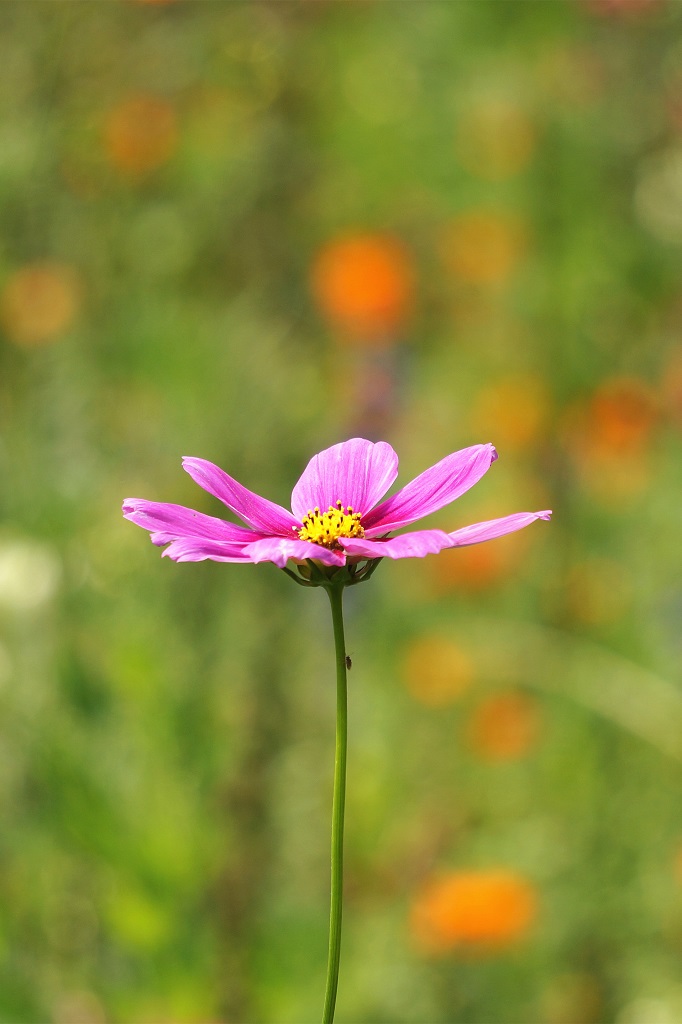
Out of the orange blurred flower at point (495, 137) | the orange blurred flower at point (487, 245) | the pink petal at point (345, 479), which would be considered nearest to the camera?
the pink petal at point (345, 479)

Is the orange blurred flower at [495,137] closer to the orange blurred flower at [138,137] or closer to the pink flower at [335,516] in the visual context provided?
the orange blurred flower at [138,137]

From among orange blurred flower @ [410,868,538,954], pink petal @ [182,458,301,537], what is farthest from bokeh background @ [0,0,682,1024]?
pink petal @ [182,458,301,537]

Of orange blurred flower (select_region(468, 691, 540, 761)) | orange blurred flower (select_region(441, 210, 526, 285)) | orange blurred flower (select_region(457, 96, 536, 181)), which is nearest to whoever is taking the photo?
orange blurred flower (select_region(468, 691, 540, 761))

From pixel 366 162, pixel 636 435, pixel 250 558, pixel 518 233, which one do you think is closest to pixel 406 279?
pixel 518 233

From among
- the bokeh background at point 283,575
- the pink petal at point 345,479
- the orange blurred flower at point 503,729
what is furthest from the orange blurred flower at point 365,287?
the pink petal at point 345,479

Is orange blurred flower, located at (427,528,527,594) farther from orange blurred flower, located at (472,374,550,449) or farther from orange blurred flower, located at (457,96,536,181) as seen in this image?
orange blurred flower, located at (457,96,536,181)

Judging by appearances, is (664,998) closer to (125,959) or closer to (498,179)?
(125,959)
